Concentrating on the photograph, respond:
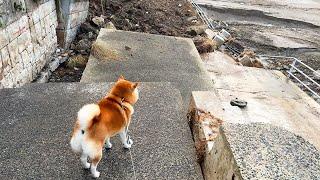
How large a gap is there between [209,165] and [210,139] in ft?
1.26

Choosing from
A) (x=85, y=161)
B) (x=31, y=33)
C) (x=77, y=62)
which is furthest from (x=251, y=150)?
(x=77, y=62)

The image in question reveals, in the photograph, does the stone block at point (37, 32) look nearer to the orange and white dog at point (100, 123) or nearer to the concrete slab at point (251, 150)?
the concrete slab at point (251, 150)

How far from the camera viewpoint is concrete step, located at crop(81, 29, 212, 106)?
20.3ft

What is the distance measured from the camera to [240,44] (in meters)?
12.0

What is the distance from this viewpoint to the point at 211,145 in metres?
3.58

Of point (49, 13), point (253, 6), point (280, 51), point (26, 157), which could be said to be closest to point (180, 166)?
point (26, 157)

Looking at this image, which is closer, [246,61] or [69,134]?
[69,134]

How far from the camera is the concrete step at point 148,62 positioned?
6180mm

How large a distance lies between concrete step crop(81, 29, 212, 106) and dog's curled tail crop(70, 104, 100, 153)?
111 inches

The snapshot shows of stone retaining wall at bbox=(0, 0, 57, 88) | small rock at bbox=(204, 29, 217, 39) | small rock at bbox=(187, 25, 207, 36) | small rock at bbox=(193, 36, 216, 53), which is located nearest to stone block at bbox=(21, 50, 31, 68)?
stone retaining wall at bbox=(0, 0, 57, 88)

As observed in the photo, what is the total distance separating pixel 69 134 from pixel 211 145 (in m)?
1.62

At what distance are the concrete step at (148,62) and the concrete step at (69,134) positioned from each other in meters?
0.97

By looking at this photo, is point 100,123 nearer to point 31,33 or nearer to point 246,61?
point 31,33

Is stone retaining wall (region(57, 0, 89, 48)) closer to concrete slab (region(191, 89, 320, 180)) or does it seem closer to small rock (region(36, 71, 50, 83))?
small rock (region(36, 71, 50, 83))
